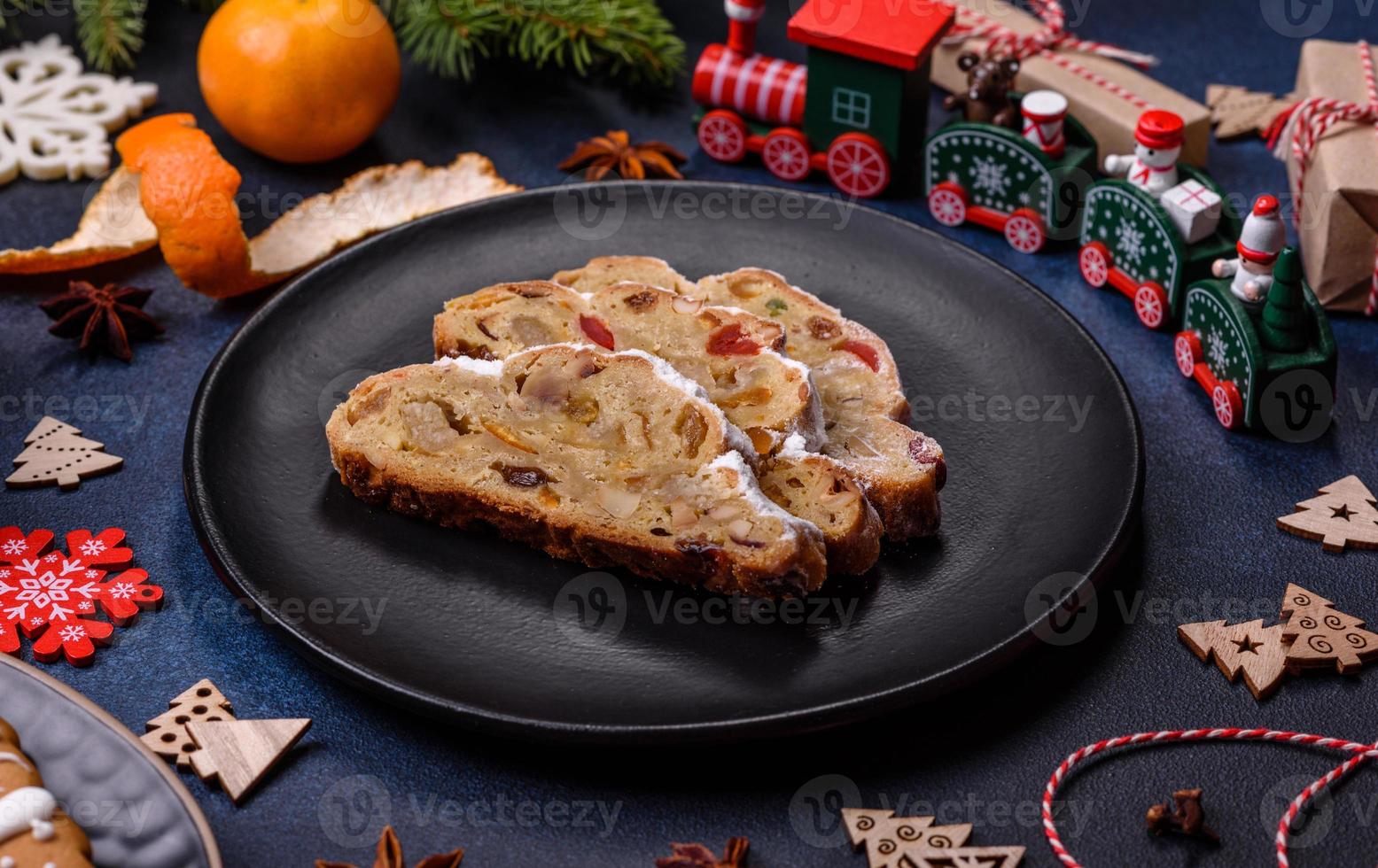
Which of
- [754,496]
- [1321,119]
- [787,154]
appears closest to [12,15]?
[787,154]

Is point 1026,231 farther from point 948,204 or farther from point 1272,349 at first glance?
point 1272,349

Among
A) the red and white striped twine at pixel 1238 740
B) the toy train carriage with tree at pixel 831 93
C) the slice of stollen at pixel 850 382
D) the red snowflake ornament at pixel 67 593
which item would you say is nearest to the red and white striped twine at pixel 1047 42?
the toy train carriage with tree at pixel 831 93

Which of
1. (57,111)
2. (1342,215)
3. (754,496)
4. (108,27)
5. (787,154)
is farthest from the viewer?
(108,27)

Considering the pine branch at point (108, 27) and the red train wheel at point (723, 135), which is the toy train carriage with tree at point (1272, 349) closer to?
the red train wheel at point (723, 135)

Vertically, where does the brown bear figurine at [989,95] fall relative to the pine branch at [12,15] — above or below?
above

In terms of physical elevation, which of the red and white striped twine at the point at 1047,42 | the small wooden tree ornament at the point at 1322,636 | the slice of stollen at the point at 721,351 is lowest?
the small wooden tree ornament at the point at 1322,636

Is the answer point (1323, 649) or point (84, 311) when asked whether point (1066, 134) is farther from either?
point (84, 311)
